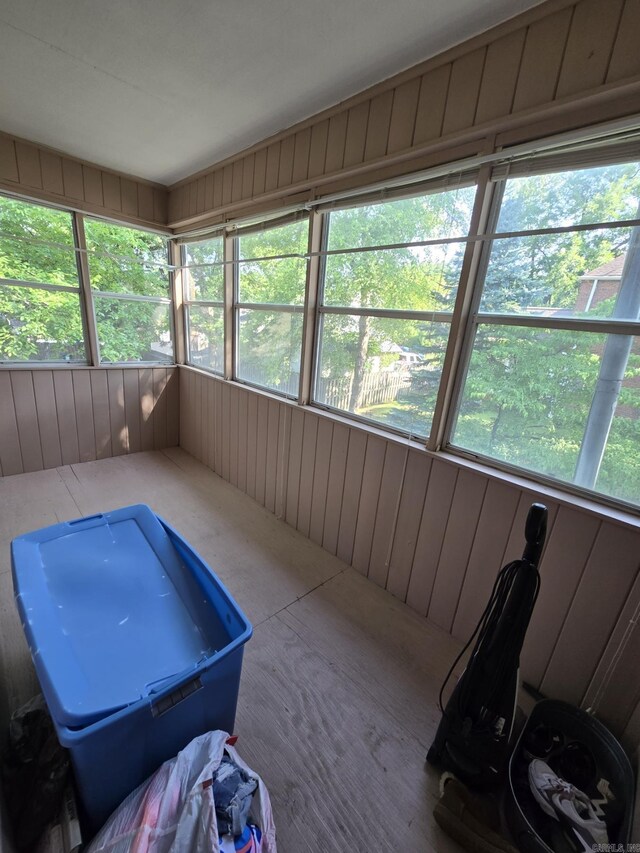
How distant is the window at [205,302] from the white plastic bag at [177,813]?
2783 mm

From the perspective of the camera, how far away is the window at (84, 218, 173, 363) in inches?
120

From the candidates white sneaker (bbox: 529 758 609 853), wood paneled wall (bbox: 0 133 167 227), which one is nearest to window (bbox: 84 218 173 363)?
wood paneled wall (bbox: 0 133 167 227)

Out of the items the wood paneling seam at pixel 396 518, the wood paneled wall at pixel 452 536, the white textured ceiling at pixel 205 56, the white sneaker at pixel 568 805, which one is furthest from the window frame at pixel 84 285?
the white sneaker at pixel 568 805

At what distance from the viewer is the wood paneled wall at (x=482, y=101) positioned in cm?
111

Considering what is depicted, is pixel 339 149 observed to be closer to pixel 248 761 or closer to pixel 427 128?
pixel 427 128

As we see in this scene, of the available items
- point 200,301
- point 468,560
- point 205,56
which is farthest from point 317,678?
point 200,301

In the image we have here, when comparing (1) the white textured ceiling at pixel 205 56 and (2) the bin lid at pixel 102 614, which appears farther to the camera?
(1) the white textured ceiling at pixel 205 56

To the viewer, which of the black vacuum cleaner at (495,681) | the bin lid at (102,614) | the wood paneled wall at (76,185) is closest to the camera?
the bin lid at (102,614)

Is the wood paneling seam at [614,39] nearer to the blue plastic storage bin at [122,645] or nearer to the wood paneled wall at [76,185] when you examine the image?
the blue plastic storage bin at [122,645]

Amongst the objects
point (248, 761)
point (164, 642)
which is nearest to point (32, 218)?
point (164, 642)

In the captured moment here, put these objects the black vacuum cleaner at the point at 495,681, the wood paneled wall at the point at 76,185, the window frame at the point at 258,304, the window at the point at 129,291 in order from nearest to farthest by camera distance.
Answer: the black vacuum cleaner at the point at 495,681
the window frame at the point at 258,304
the wood paneled wall at the point at 76,185
the window at the point at 129,291

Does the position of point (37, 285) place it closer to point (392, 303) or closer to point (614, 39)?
point (392, 303)

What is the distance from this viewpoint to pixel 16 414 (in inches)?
114

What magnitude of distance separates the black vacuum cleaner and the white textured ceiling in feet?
6.07
